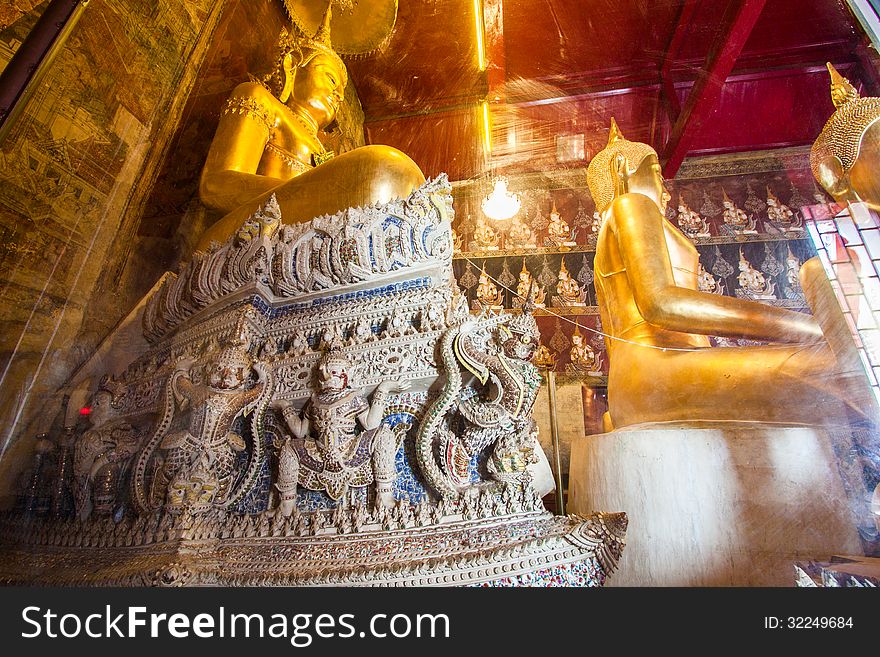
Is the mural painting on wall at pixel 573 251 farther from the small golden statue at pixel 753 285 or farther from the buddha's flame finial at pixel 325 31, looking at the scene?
the buddha's flame finial at pixel 325 31

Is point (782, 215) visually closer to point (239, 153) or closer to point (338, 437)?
point (338, 437)

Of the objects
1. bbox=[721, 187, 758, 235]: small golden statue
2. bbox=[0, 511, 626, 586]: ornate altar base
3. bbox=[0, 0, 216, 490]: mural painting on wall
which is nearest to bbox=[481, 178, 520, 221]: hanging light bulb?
bbox=[721, 187, 758, 235]: small golden statue

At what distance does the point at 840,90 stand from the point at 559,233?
1.13m

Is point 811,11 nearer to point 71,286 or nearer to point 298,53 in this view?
point 298,53

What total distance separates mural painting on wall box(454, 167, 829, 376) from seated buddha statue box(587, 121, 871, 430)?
0.34 meters

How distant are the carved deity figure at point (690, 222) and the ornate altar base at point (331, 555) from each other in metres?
2.11

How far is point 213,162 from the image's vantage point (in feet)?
5.21

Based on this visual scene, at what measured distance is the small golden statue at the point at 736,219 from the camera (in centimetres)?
192

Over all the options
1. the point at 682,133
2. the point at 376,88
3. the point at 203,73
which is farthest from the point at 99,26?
the point at 682,133

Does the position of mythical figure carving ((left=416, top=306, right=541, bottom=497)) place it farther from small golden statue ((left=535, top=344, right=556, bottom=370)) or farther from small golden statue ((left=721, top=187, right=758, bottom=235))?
small golden statue ((left=721, top=187, right=758, bottom=235))

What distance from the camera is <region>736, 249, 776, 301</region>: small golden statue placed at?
111 cm

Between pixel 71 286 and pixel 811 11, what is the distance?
218cm

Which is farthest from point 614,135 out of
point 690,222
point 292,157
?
point 292,157
